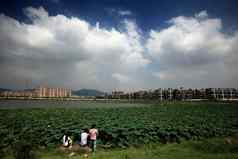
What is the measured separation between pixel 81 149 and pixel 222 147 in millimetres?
10155

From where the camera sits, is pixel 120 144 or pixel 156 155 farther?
pixel 120 144

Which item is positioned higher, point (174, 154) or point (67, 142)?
point (67, 142)

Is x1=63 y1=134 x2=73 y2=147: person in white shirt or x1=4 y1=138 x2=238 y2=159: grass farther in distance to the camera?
x1=63 y1=134 x2=73 y2=147: person in white shirt

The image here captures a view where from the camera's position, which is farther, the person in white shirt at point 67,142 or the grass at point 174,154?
the person in white shirt at point 67,142

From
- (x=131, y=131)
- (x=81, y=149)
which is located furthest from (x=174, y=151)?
(x=81, y=149)

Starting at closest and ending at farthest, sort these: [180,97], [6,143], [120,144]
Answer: [6,143], [120,144], [180,97]

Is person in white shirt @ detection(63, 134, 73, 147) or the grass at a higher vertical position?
person in white shirt @ detection(63, 134, 73, 147)

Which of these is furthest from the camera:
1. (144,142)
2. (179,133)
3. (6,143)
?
(179,133)

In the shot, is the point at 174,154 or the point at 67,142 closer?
the point at 174,154

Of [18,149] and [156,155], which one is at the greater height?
[18,149]

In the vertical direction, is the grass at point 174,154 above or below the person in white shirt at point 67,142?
below

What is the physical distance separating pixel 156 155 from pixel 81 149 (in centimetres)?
510

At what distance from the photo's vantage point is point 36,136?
16.2 meters

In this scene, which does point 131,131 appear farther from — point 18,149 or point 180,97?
point 180,97
